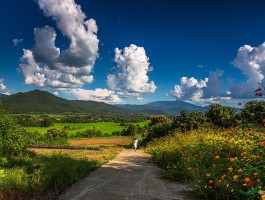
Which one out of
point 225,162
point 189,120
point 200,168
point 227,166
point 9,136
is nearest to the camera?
point 227,166

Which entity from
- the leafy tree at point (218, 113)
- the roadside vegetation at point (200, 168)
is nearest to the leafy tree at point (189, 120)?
the leafy tree at point (218, 113)

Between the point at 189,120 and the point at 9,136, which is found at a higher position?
the point at 189,120

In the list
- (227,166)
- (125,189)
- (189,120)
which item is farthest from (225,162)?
(189,120)

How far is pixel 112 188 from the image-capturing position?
764cm

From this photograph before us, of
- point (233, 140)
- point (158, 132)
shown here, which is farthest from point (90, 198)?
point (158, 132)

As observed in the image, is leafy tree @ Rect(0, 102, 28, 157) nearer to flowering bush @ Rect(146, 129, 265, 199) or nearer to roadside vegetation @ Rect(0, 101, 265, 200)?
roadside vegetation @ Rect(0, 101, 265, 200)

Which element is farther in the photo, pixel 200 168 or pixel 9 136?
pixel 9 136

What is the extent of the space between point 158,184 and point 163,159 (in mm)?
4663

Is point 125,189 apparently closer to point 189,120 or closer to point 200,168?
point 200,168

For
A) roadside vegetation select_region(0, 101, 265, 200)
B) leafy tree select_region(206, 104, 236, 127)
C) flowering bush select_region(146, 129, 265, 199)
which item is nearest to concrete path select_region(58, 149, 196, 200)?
roadside vegetation select_region(0, 101, 265, 200)

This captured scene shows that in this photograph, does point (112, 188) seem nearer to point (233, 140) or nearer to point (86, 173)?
point (86, 173)

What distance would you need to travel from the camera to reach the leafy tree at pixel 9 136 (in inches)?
505

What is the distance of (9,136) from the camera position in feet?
42.5

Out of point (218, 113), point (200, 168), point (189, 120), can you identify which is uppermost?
point (218, 113)
